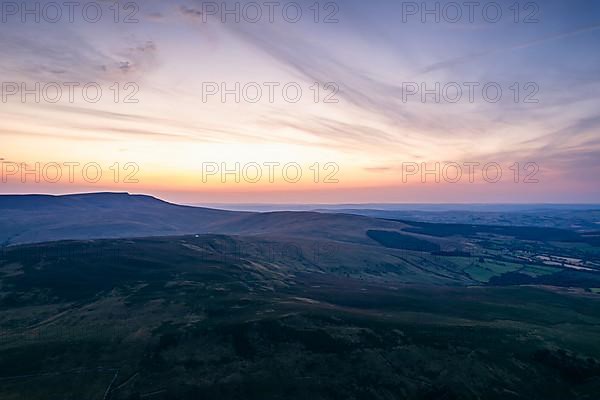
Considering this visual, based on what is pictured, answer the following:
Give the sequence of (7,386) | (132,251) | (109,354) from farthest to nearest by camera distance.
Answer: (132,251), (109,354), (7,386)

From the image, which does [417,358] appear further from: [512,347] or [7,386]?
[7,386]

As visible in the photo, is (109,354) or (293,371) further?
(109,354)

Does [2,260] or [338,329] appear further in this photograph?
[2,260]

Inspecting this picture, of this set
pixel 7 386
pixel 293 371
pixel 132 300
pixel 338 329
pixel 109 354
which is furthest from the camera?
pixel 132 300

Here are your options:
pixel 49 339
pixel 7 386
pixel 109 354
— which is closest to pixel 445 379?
pixel 109 354

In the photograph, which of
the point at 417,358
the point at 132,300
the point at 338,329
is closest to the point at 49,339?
the point at 132,300

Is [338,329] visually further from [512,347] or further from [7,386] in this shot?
[7,386]

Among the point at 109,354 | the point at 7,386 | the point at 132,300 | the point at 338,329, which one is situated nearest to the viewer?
the point at 7,386
